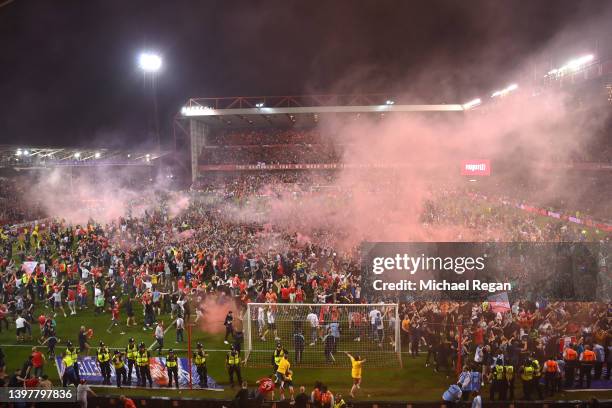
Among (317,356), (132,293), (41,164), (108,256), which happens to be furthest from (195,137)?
(317,356)

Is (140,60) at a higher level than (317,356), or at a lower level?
higher

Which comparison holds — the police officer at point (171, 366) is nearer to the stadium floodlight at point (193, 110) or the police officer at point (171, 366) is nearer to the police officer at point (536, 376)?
the police officer at point (536, 376)

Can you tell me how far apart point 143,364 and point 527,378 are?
20.6 feet

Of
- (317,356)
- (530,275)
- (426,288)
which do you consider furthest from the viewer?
(317,356)

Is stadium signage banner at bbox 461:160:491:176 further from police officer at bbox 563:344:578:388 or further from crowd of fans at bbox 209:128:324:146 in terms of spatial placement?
crowd of fans at bbox 209:128:324:146

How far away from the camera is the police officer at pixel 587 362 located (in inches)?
285

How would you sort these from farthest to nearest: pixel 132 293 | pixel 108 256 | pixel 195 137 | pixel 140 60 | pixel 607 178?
pixel 195 137 < pixel 607 178 < pixel 140 60 < pixel 108 256 < pixel 132 293

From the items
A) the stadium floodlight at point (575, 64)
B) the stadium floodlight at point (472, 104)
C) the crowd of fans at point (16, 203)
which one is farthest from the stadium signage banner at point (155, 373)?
the stadium floodlight at point (472, 104)

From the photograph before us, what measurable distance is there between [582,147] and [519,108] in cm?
649

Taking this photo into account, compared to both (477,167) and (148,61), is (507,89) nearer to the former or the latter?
(477,167)

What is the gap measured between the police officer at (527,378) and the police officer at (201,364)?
5.17 metres

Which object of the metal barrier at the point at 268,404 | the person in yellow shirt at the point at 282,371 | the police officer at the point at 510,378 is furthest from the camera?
the person in yellow shirt at the point at 282,371

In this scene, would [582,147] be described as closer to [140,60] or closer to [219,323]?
[219,323]

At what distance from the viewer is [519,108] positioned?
14.6 m
